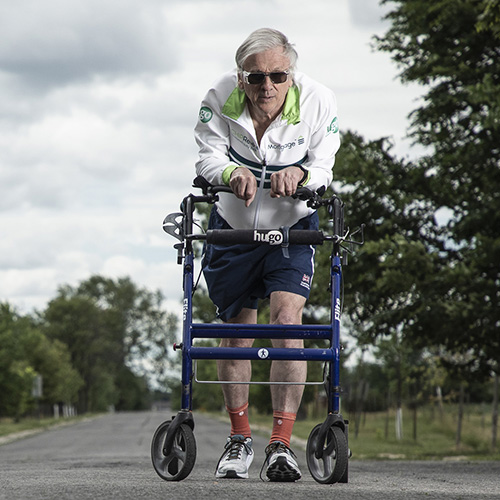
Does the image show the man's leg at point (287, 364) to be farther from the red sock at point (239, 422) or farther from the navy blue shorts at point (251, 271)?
the red sock at point (239, 422)

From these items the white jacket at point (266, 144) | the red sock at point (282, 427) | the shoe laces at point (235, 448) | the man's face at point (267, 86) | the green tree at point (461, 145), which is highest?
the green tree at point (461, 145)

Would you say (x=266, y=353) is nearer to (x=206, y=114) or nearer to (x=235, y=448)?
(x=235, y=448)

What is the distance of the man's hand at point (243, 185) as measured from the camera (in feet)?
14.7

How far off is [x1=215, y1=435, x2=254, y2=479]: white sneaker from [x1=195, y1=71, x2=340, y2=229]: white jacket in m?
1.16

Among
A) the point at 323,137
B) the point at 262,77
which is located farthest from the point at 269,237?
the point at 262,77

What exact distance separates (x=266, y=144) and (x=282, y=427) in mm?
1487

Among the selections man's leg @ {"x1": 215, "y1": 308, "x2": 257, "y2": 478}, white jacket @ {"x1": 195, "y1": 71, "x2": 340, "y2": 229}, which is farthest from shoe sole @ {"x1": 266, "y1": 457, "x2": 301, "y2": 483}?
white jacket @ {"x1": 195, "y1": 71, "x2": 340, "y2": 229}

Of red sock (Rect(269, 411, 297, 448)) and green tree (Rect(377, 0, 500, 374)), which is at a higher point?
green tree (Rect(377, 0, 500, 374))

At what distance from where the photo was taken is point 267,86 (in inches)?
183

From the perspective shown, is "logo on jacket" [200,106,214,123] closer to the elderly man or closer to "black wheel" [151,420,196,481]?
the elderly man

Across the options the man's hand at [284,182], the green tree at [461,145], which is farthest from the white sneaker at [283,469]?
the green tree at [461,145]

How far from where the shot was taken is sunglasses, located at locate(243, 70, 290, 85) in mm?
4629

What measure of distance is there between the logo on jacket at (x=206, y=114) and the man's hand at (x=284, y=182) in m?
0.58

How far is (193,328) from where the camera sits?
14.7 feet
